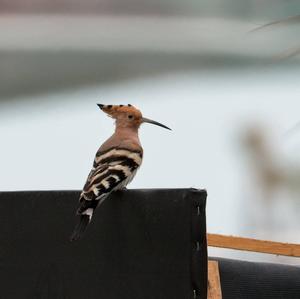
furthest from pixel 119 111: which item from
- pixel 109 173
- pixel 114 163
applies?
pixel 109 173

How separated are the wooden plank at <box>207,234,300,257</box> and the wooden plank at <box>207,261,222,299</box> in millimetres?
308

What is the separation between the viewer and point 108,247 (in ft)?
4.45

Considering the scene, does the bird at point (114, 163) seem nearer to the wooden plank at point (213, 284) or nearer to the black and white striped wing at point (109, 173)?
the black and white striped wing at point (109, 173)

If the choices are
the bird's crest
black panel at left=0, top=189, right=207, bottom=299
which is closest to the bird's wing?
black panel at left=0, top=189, right=207, bottom=299

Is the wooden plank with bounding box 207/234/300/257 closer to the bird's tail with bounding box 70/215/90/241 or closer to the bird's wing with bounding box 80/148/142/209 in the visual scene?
the bird's wing with bounding box 80/148/142/209

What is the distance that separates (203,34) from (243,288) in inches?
112

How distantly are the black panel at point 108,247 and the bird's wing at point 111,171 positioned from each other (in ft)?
0.42

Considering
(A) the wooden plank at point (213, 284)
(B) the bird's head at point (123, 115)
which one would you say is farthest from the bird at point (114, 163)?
(A) the wooden plank at point (213, 284)

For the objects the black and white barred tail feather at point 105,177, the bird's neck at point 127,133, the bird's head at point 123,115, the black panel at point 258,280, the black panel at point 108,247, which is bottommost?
the black panel at point 258,280

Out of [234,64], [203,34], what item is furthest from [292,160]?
[203,34]

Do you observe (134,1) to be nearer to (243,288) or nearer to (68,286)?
(243,288)

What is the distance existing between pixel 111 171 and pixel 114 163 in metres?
0.08

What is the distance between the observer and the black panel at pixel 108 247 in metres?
1.27

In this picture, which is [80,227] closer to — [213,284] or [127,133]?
[213,284]
